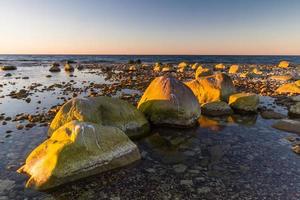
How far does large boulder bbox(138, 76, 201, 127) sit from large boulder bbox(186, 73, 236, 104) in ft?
11.8

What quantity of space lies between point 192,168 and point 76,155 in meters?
3.58

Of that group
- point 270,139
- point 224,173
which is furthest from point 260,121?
point 224,173

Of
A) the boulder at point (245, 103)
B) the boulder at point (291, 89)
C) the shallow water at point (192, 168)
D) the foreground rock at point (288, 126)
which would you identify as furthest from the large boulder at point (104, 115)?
the boulder at point (291, 89)

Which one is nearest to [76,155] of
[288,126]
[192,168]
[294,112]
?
[192,168]

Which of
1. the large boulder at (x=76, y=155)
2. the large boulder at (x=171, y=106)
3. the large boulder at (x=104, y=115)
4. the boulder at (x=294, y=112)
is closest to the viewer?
the large boulder at (x=76, y=155)

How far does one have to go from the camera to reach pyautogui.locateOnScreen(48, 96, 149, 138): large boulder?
1016 centimetres

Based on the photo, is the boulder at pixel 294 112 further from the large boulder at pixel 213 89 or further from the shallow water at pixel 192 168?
the large boulder at pixel 213 89

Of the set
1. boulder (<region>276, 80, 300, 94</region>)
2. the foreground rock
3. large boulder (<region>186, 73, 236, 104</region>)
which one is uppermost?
large boulder (<region>186, 73, 236, 104</region>)

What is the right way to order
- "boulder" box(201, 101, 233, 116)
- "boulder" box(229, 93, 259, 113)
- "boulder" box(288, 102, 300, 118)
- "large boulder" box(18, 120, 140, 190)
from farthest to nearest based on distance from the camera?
1. "boulder" box(229, 93, 259, 113)
2. "boulder" box(201, 101, 233, 116)
3. "boulder" box(288, 102, 300, 118)
4. "large boulder" box(18, 120, 140, 190)

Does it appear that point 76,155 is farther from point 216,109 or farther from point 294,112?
point 294,112

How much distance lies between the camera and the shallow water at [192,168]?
677 cm

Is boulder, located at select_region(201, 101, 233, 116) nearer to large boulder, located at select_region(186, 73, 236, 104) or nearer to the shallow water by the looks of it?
large boulder, located at select_region(186, 73, 236, 104)

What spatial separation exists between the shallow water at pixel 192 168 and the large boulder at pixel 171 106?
506mm

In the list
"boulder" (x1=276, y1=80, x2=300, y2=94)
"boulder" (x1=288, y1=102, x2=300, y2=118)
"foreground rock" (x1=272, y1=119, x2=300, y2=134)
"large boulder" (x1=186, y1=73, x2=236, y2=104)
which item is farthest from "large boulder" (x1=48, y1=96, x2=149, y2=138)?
"boulder" (x1=276, y1=80, x2=300, y2=94)
